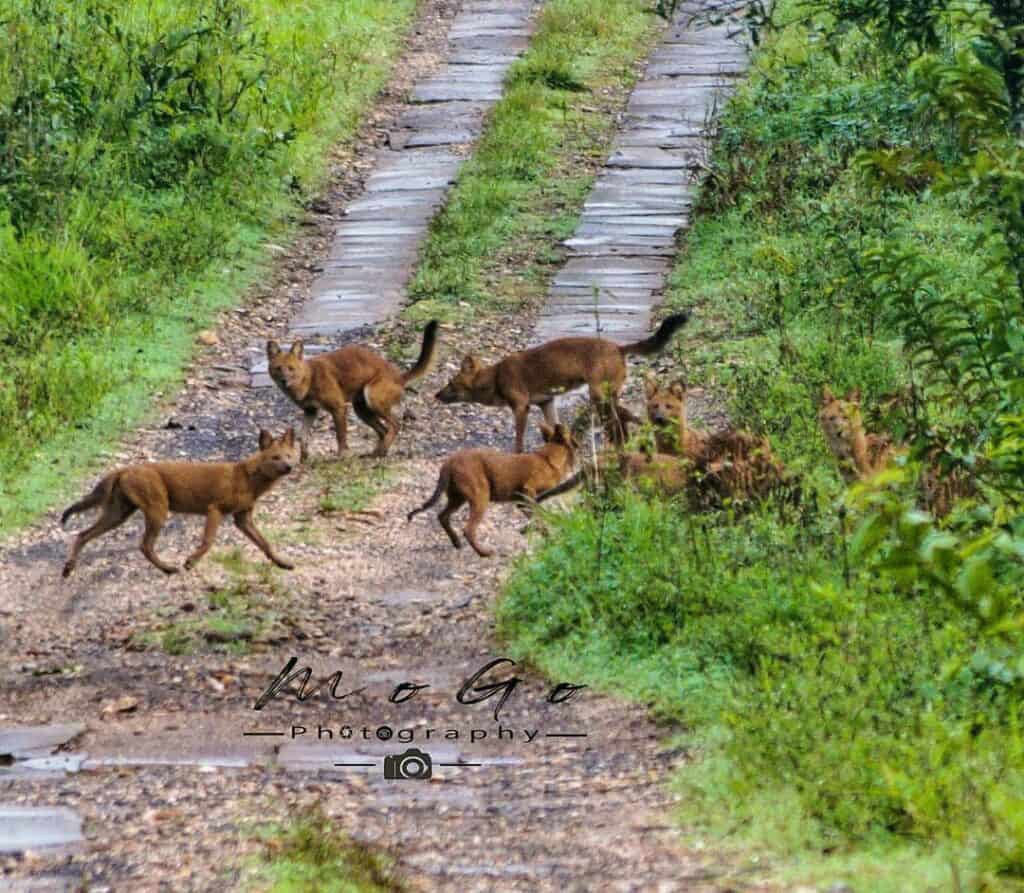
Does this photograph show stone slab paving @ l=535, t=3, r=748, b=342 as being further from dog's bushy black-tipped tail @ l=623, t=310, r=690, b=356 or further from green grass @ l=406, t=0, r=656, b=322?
dog's bushy black-tipped tail @ l=623, t=310, r=690, b=356

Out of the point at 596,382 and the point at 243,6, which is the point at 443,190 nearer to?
the point at 243,6

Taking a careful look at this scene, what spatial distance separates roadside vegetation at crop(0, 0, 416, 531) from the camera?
1257 cm

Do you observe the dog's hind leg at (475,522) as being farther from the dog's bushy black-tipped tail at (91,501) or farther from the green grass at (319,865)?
the green grass at (319,865)

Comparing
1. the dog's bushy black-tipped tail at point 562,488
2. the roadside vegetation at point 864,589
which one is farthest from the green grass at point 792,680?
the dog's bushy black-tipped tail at point 562,488

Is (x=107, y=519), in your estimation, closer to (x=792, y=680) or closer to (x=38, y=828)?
(x=38, y=828)

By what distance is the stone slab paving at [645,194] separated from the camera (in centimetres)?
1437

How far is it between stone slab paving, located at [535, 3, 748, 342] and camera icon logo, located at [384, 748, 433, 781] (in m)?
5.36

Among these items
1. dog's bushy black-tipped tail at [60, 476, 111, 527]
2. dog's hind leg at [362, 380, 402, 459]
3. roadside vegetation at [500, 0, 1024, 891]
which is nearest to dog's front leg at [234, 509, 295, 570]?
dog's bushy black-tipped tail at [60, 476, 111, 527]

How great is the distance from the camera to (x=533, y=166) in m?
17.7

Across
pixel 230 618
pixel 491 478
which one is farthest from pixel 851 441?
pixel 230 618

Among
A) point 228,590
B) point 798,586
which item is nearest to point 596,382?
point 228,590

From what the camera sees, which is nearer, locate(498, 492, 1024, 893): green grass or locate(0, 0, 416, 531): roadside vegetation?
locate(498, 492, 1024, 893): green grass

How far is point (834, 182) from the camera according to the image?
1602cm

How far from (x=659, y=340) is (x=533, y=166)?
229 inches
